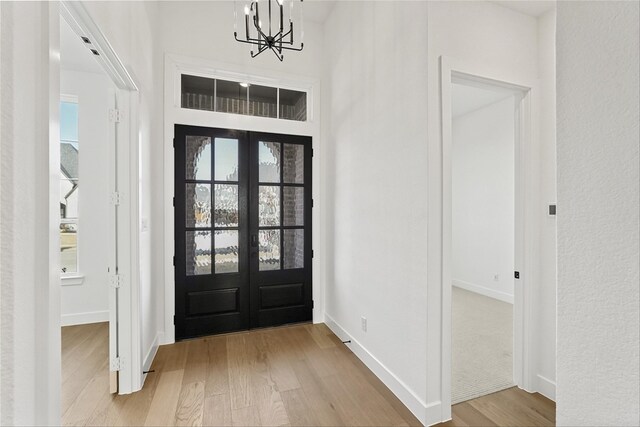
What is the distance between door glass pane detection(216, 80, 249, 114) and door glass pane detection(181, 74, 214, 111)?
8 cm

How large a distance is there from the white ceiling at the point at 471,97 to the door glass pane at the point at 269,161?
104 inches

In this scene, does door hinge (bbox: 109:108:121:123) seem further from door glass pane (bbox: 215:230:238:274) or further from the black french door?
door glass pane (bbox: 215:230:238:274)

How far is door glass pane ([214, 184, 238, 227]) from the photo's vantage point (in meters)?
3.23

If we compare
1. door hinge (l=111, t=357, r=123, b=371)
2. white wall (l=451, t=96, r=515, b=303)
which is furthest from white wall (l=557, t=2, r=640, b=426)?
white wall (l=451, t=96, r=515, b=303)

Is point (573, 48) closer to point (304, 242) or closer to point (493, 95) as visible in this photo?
point (304, 242)

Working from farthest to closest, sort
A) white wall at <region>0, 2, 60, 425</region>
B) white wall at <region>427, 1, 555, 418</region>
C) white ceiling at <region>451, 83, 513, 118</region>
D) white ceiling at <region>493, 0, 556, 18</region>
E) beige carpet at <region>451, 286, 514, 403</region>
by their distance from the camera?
white ceiling at <region>451, 83, 513, 118</region>
beige carpet at <region>451, 286, 514, 403</region>
white ceiling at <region>493, 0, 556, 18</region>
white wall at <region>427, 1, 555, 418</region>
white wall at <region>0, 2, 60, 425</region>

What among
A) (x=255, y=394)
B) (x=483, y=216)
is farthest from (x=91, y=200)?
(x=483, y=216)

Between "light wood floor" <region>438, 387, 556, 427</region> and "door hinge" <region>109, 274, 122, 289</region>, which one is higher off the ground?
"door hinge" <region>109, 274, 122, 289</region>

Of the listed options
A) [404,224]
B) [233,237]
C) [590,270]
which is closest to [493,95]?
[404,224]

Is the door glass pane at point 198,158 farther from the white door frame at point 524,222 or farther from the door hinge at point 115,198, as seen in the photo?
the white door frame at point 524,222

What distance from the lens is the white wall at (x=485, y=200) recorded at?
14.6ft

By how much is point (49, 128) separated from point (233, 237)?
2.39m

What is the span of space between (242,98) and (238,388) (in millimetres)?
2861

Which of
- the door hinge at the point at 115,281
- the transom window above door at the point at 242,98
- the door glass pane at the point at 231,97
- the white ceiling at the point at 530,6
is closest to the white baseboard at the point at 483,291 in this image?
the white ceiling at the point at 530,6
